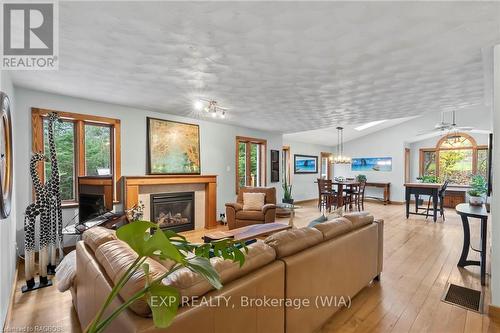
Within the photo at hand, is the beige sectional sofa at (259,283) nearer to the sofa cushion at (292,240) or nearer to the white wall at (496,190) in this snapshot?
the sofa cushion at (292,240)

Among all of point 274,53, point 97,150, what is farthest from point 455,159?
point 97,150

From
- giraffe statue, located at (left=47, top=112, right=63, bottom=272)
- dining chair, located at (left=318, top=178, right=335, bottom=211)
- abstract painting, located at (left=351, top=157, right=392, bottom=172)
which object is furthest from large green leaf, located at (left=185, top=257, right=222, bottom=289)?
abstract painting, located at (left=351, top=157, right=392, bottom=172)

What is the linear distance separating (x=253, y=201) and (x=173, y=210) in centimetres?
158

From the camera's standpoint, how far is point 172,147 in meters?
4.74

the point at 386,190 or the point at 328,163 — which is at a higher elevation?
the point at 328,163

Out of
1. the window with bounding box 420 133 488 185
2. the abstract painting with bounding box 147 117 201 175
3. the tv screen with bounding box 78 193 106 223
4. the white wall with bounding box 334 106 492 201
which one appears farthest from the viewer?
the window with bounding box 420 133 488 185

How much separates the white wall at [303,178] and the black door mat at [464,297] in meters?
6.41

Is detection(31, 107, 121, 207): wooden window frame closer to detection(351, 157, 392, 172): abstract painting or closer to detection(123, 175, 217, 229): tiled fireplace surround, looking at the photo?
detection(123, 175, 217, 229): tiled fireplace surround

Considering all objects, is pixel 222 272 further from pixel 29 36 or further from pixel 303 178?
pixel 303 178

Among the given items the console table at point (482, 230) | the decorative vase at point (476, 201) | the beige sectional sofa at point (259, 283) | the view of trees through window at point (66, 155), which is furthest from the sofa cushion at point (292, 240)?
the view of trees through window at point (66, 155)

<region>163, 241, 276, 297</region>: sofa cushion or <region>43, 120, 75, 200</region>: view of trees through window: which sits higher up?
<region>43, 120, 75, 200</region>: view of trees through window

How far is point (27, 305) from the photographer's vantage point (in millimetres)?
2297

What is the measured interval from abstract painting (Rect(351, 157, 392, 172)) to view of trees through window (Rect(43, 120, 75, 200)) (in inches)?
375

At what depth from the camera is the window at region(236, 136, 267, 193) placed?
6.31 meters
